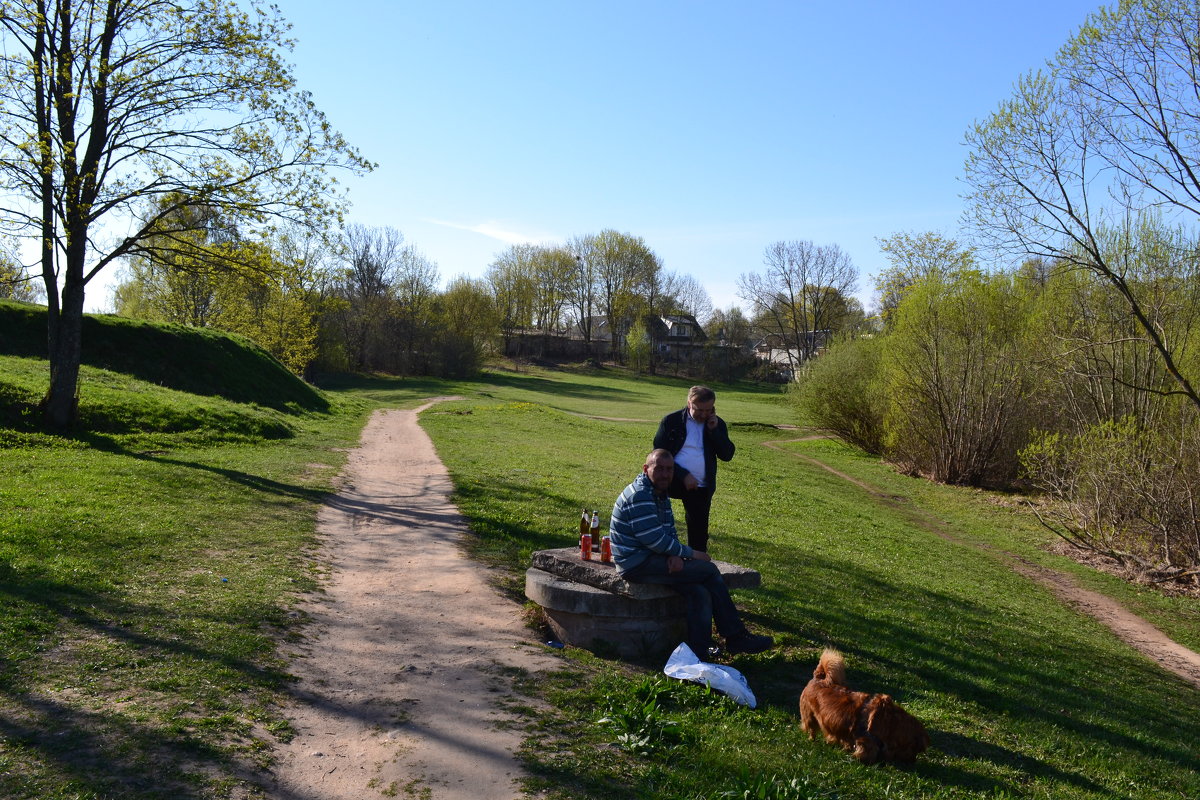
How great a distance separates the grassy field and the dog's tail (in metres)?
0.43

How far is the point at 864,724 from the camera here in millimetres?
4977

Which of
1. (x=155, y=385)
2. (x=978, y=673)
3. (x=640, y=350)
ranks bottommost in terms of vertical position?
(x=978, y=673)

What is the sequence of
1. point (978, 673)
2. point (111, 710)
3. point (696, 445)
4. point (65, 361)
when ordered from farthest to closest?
point (65, 361) → point (696, 445) → point (978, 673) → point (111, 710)

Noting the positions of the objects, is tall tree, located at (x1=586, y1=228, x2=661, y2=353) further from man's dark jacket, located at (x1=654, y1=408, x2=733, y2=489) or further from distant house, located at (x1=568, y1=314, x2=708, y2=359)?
man's dark jacket, located at (x1=654, y1=408, x2=733, y2=489)

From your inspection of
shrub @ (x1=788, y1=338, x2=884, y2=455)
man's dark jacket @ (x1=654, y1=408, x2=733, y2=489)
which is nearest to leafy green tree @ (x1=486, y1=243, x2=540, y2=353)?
shrub @ (x1=788, y1=338, x2=884, y2=455)

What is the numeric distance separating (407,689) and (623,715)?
1.54 m

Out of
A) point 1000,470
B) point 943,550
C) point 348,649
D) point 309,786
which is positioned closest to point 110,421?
point 348,649

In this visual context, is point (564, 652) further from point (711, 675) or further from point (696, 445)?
point (696, 445)

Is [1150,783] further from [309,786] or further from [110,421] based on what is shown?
[110,421]

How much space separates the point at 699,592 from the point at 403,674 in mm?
2384

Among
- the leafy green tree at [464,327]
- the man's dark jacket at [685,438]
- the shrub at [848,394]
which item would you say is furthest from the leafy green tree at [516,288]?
the man's dark jacket at [685,438]

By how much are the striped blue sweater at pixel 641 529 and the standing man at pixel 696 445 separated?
0.82 metres

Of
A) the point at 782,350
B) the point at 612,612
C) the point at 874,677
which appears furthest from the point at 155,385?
the point at 782,350

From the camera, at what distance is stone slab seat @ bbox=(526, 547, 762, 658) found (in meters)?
6.56
